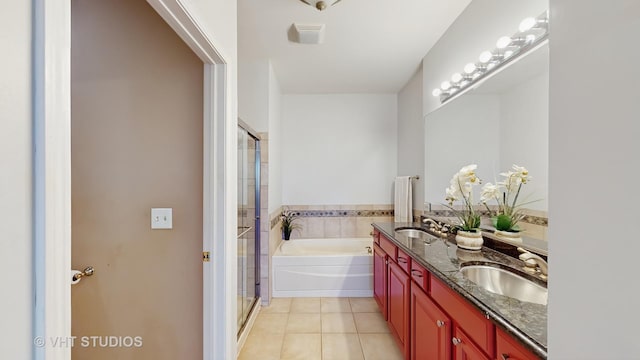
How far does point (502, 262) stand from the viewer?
56.4 inches

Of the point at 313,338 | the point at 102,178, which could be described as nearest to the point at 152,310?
the point at 102,178

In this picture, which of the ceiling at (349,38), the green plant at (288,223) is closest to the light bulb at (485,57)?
the ceiling at (349,38)

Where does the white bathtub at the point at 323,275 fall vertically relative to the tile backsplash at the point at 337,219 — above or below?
below

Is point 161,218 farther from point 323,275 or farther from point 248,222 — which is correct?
point 323,275

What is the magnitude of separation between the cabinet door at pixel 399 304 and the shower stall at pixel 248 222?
4.04 feet

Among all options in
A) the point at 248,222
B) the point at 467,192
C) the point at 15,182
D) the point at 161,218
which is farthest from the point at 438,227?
the point at 15,182

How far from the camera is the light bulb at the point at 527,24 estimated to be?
1.48 meters

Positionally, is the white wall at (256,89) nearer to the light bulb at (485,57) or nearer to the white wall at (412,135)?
the white wall at (412,135)

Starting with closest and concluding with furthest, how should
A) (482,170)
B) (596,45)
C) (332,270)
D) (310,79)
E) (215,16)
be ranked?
(596,45)
(215,16)
(482,170)
(332,270)
(310,79)

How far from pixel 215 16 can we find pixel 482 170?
1.86 m

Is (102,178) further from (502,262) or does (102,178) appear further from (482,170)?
(482,170)

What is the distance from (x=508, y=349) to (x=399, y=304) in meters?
1.15

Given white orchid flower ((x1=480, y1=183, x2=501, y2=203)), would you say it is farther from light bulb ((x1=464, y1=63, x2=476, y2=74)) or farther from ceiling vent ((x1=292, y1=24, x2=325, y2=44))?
ceiling vent ((x1=292, y1=24, x2=325, y2=44))

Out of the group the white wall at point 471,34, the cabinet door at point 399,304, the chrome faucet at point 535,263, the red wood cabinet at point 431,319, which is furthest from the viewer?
the cabinet door at point 399,304
